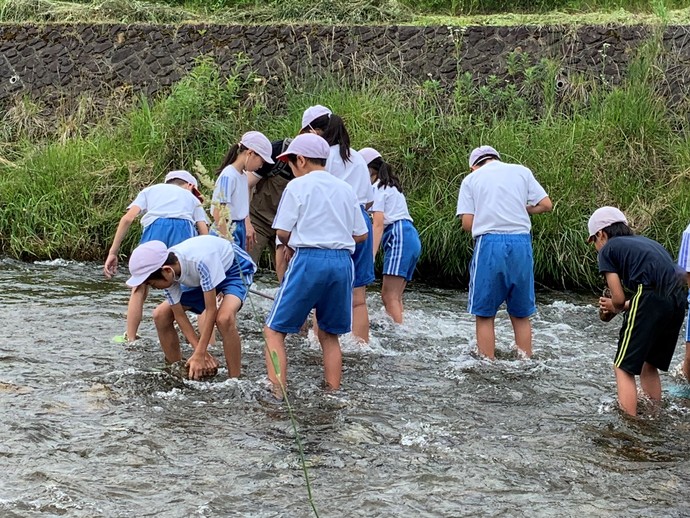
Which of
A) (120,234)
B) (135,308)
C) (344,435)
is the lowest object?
(344,435)

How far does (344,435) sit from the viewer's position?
543 cm

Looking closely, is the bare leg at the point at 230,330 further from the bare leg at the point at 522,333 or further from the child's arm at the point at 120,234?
the bare leg at the point at 522,333

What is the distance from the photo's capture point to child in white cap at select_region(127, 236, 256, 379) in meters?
5.77

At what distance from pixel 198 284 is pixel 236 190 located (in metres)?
1.39

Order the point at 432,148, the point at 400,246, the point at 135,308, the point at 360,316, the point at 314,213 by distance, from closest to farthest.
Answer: the point at 314,213, the point at 135,308, the point at 360,316, the point at 400,246, the point at 432,148

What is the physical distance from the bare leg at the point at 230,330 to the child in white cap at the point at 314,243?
28 centimetres

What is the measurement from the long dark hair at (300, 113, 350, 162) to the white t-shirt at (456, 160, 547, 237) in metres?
0.89

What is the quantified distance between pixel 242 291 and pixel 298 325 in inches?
23.0

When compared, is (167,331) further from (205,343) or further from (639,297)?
(639,297)

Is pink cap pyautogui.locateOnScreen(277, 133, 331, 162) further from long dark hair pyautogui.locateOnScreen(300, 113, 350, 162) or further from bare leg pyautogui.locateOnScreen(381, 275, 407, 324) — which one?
bare leg pyautogui.locateOnScreen(381, 275, 407, 324)

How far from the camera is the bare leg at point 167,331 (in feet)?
21.0

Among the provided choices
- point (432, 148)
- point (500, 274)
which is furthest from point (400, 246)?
point (432, 148)

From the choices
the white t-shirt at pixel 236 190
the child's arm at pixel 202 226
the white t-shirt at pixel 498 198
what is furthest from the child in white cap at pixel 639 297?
the child's arm at pixel 202 226

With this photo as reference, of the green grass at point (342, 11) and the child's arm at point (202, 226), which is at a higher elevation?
the green grass at point (342, 11)
